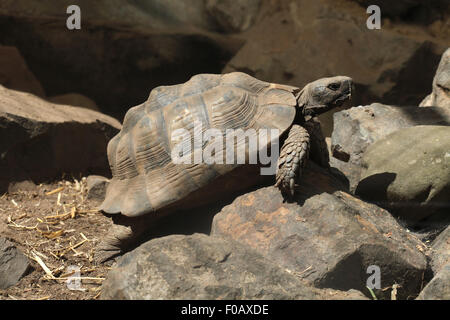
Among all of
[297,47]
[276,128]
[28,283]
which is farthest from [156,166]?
[297,47]

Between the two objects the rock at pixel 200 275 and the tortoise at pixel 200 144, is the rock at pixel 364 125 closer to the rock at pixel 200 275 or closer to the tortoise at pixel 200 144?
the tortoise at pixel 200 144

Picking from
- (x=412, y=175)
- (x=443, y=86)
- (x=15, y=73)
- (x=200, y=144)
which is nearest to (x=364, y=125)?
(x=443, y=86)

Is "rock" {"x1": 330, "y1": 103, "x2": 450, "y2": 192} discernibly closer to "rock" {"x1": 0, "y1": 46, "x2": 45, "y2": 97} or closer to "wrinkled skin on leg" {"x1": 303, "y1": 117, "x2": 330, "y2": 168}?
"wrinkled skin on leg" {"x1": 303, "y1": 117, "x2": 330, "y2": 168}

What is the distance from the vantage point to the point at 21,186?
5.25 m

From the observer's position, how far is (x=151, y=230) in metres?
3.97

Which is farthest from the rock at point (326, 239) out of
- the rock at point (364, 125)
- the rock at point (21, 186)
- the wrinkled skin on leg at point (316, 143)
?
the rock at point (21, 186)

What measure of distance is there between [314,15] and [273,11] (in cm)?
51

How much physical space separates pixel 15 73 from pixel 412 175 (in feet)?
16.1

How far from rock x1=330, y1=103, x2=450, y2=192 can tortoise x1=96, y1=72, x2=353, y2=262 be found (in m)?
0.76

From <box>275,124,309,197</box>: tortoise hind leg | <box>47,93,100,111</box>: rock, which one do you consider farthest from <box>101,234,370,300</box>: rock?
<box>47,93,100,111</box>: rock

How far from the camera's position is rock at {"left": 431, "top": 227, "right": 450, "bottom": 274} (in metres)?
3.40

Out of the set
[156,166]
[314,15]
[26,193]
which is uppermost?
[314,15]

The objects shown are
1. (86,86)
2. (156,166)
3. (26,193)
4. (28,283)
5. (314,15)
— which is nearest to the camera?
(28,283)

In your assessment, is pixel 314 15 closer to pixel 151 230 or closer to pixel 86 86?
pixel 86 86
